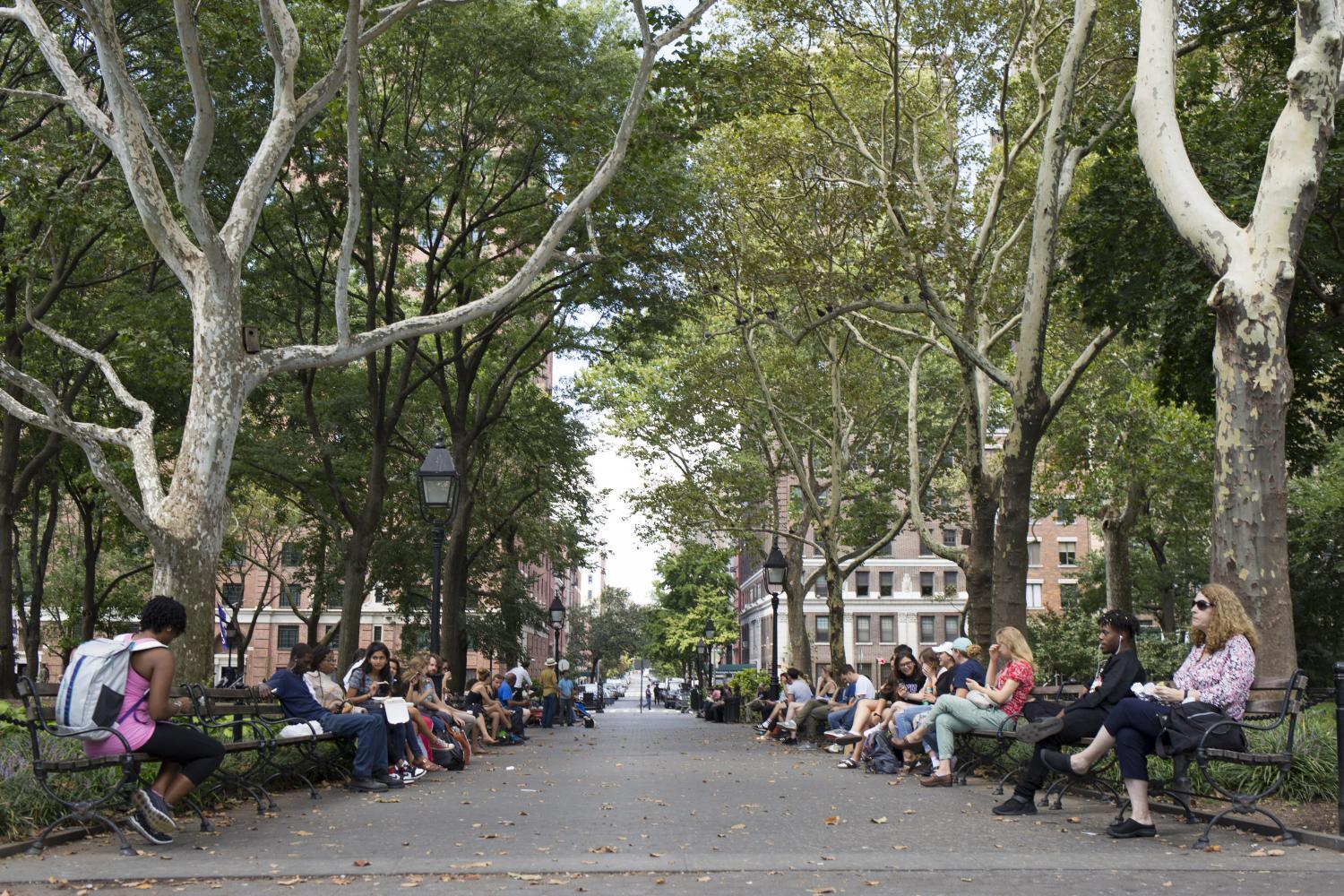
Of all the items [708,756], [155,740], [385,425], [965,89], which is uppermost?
[965,89]

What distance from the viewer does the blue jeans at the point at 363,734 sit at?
12.5 m

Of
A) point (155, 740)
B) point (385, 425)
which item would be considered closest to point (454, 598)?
point (385, 425)

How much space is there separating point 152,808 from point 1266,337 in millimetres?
9231

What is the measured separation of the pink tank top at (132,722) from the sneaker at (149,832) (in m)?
0.45

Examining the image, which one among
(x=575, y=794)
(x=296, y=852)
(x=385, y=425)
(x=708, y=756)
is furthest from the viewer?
(x=385, y=425)

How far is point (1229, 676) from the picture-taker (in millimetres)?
8547

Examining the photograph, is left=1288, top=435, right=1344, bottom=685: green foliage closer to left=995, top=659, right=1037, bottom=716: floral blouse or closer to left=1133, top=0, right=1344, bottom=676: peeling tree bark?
left=1133, top=0, right=1344, bottom=676: peeling tree bark

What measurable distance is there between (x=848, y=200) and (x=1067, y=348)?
29.1 ft

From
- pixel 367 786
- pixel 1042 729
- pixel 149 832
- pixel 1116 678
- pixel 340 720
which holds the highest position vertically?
pixel 1116 678

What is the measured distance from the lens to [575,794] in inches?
481

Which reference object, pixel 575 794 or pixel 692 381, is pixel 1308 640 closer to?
pixel 692 381

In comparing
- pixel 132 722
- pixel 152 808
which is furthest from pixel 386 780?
pixel 132 722

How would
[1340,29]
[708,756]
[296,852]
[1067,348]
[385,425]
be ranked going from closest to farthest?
[296,852] → [1340,29] → [708,756] → [385,425] → [1067,348]

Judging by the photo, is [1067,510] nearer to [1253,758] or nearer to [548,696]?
[548,696]
